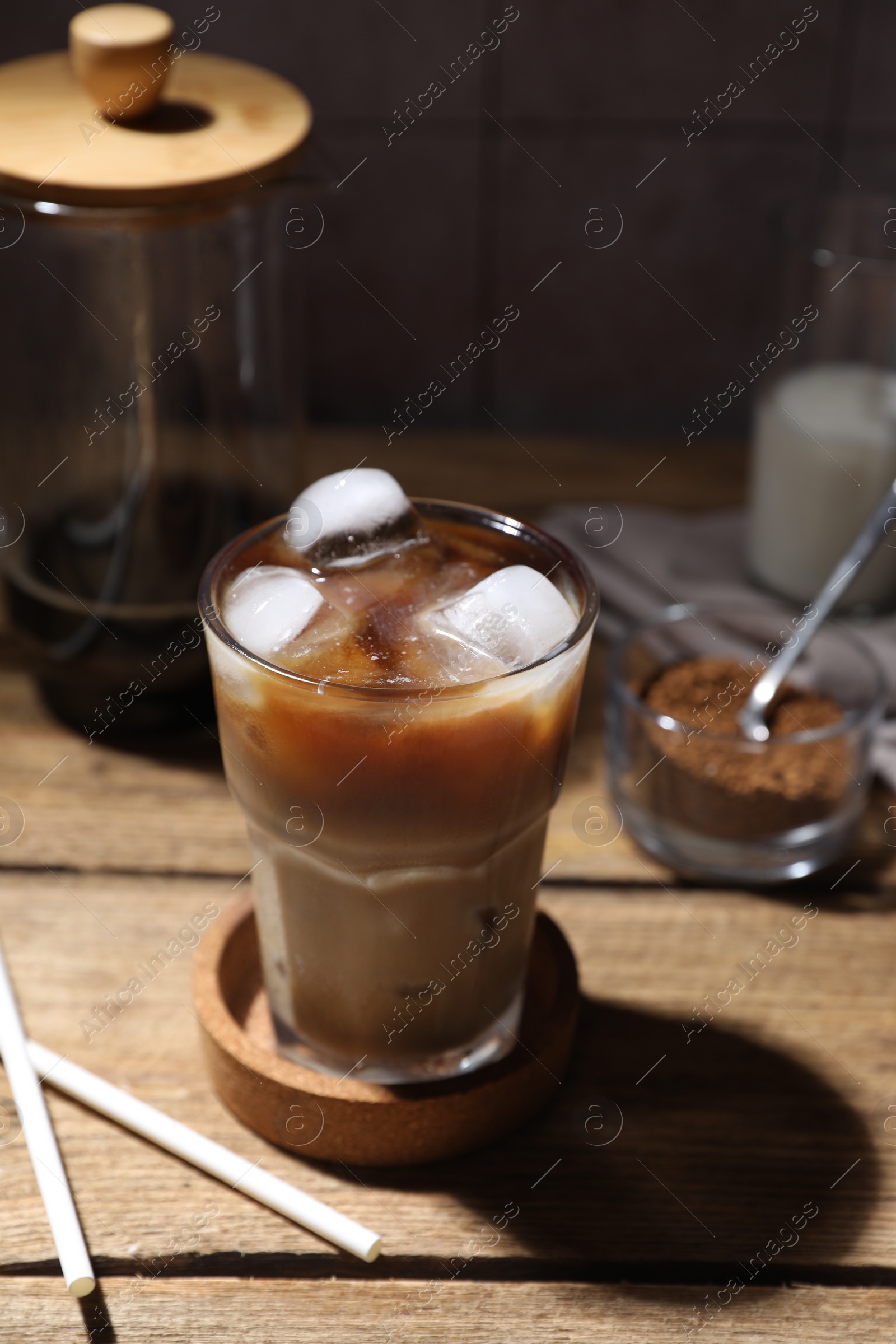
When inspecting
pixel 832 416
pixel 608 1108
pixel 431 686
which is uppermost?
pixel 431 686

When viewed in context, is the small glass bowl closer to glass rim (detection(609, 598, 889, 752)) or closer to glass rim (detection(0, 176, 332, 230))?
glass rim (detection(609, 598, 889, 752))

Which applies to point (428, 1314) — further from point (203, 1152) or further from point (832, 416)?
point (832, 416)

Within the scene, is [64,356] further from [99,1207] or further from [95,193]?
[99,1207]

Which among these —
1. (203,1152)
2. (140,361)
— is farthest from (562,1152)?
(140,361)

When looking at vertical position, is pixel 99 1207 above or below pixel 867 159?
below

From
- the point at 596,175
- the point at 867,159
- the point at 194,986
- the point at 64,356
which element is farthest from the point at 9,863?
the point at 867,159

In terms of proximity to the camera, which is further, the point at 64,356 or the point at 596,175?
the point at 596,175

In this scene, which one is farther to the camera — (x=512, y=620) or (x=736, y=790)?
(x=736, y=790)

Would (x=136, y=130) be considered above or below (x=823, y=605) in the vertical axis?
above
